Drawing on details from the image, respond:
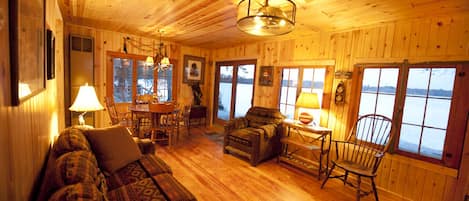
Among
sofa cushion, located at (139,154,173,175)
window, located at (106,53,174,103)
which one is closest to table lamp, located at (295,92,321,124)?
sofa cushion, located at (139,154,173,175)

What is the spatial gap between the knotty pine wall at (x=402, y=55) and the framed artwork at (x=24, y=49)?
3539mm

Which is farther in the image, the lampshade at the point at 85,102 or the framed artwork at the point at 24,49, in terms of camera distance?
the lampshade at the point at 85,102

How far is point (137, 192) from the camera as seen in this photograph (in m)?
1.61

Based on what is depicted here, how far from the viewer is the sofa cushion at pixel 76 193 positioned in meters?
0.97

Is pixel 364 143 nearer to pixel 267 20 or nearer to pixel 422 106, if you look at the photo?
pixel 422 106

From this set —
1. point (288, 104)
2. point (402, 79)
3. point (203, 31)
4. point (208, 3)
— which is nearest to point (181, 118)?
point (203, 31)

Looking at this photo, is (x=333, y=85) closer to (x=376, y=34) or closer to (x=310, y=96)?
(x=310, y=96)

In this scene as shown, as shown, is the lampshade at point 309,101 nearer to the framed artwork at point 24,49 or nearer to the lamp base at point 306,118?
the lamp base at point 306,118

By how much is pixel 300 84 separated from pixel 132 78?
3.81 metres

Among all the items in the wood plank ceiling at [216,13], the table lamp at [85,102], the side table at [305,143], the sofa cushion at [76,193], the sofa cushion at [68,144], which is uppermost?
the wood plank ceiling at [216,13]

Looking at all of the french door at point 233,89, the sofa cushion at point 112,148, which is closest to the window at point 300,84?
the french door at point 233,89

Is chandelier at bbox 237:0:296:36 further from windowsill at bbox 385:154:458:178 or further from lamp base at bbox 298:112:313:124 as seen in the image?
windowsill at bbox 385:154:458:178

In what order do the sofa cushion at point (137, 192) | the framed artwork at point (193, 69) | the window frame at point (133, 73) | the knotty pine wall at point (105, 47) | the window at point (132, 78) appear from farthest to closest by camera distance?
the framed artwork at point (193, 69)
the window at point (132, 78)
the window frame at point (133, 73)
the knotty pine wall at point (105, 47)
the sofa cushion at point (137, 192)

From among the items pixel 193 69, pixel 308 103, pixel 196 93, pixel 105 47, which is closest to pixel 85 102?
pixel 105 47
